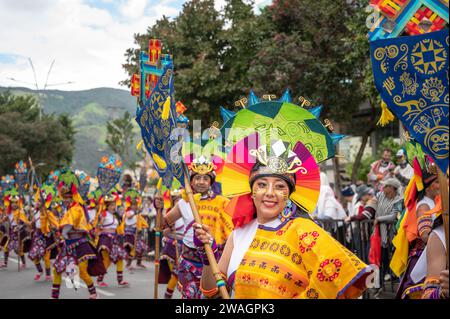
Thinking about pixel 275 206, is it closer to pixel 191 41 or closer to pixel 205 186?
pixel 205 186

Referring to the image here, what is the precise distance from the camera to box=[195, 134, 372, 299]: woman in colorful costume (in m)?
3.73

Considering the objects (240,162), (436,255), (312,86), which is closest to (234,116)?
(240,162)

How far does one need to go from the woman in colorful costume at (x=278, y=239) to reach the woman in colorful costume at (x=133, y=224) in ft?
33.8

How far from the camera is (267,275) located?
154 inches

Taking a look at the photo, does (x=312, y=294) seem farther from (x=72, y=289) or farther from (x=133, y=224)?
(x=133, y=224)

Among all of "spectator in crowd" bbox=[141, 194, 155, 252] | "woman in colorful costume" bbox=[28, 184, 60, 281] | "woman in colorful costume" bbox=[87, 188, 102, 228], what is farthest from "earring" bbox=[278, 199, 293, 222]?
"spectator in crowd" bbox=[141, 194, 155, 252]

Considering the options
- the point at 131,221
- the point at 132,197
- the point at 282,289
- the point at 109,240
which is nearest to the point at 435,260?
the point at 282,289

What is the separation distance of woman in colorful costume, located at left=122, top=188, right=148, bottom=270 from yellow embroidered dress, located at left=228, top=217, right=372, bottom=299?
1053 cm

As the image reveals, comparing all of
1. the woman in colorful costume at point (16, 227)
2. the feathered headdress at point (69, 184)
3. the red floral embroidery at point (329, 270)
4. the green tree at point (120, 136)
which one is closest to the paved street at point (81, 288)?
the woman in colorful costume at point (16, 227)

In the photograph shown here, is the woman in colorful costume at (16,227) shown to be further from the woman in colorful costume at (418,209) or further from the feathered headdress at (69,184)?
the woman in colorful costume at (418,209)

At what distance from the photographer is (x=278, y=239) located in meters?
4.02

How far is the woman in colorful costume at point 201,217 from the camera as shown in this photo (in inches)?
278

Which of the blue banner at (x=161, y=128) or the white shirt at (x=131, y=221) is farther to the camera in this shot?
the white shirt at (x=131, y=221)

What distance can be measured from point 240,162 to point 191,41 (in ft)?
46.3
